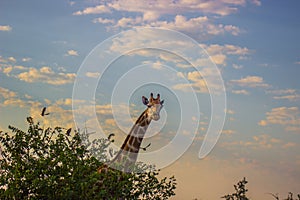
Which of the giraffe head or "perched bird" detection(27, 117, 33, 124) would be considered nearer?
"perched bird" detection(27, 117, 33, 124)

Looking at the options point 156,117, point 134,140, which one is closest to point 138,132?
point 134,140

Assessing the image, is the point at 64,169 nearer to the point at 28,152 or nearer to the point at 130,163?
the point at 28,152

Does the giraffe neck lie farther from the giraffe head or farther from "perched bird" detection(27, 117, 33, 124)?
"perched bird" detection(27, 117, 33, 124)

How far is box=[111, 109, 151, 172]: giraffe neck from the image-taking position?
30.5 m

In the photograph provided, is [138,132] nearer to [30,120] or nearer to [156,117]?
[156,117]

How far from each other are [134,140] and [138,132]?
2.04ft

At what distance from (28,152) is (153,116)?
305 inches

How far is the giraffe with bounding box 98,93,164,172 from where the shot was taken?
3032 cm

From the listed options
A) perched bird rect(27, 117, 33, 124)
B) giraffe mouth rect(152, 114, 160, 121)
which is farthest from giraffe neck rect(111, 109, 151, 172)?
perched bird rect(27, 117, 33, 124)

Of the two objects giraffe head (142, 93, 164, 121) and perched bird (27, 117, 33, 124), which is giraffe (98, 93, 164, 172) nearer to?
giraffe head (142, 93, 164, 121)

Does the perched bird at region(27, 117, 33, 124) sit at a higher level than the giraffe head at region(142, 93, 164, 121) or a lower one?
lower

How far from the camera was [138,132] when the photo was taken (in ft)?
102

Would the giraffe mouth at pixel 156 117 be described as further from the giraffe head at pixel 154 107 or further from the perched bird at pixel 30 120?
the perched bird at pixel 30 120

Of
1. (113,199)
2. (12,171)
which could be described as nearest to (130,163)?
(113,199)
